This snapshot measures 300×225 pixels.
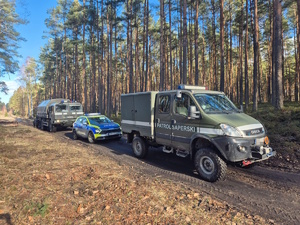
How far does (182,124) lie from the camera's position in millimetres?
6055

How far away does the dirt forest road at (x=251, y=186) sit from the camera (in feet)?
12.7

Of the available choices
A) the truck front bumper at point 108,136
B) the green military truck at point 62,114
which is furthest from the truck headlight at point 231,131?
the green military truck at point 62,114

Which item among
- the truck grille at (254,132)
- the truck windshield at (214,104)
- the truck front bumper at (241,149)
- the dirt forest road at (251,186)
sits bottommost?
the dirt forest road at (251,186)

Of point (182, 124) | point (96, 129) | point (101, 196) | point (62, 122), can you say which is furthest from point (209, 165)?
point (62, 122)

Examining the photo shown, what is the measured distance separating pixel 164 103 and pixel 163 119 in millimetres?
555

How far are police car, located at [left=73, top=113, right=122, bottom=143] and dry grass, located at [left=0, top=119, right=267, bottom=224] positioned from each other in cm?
502

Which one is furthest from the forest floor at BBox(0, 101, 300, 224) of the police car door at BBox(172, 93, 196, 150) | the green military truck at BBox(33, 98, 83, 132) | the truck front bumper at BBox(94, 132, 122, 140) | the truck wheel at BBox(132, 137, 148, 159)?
the green military truck at BBox(33, 98, 83, 132)

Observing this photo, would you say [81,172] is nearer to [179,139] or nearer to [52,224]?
[52,224]

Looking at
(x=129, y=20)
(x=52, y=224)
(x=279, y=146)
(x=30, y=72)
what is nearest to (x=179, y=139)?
(x=52, y=224)

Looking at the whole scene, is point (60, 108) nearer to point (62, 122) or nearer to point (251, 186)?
point (62, 122)

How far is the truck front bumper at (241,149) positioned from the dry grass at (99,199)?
124 centimetres

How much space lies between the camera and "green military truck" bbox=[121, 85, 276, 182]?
16.3 ft

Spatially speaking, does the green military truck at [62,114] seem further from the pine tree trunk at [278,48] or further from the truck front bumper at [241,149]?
the pine tree trunk at [278,48]

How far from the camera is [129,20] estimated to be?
Result: 83.9 feet
